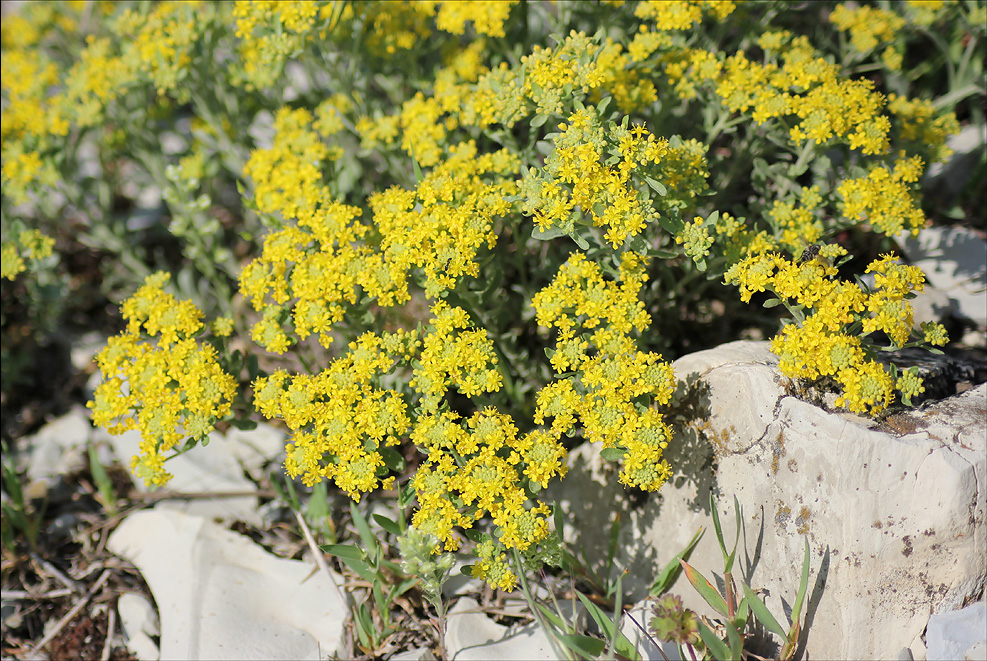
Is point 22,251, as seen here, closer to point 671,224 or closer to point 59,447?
point 59,447

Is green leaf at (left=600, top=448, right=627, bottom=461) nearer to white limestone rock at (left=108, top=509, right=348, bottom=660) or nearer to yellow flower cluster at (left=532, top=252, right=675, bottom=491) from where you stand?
yellow flower cluster at (left=532, top=252, right=675, bottom=491)

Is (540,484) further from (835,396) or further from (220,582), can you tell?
(220,582)

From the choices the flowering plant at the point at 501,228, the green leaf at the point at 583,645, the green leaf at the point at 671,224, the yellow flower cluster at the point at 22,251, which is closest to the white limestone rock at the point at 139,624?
the flowering plant at the point at 501,228

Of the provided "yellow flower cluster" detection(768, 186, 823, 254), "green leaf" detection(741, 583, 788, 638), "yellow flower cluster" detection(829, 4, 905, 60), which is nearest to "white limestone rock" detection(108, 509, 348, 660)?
"green leaf" detection(741, 583, 788, 638)

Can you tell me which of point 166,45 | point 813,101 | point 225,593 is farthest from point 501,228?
point 225,593

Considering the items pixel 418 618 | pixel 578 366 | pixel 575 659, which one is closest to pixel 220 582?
pixel 418 618

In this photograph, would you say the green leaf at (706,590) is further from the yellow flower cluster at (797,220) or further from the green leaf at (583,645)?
the yellow flower cluster at (797,220)
